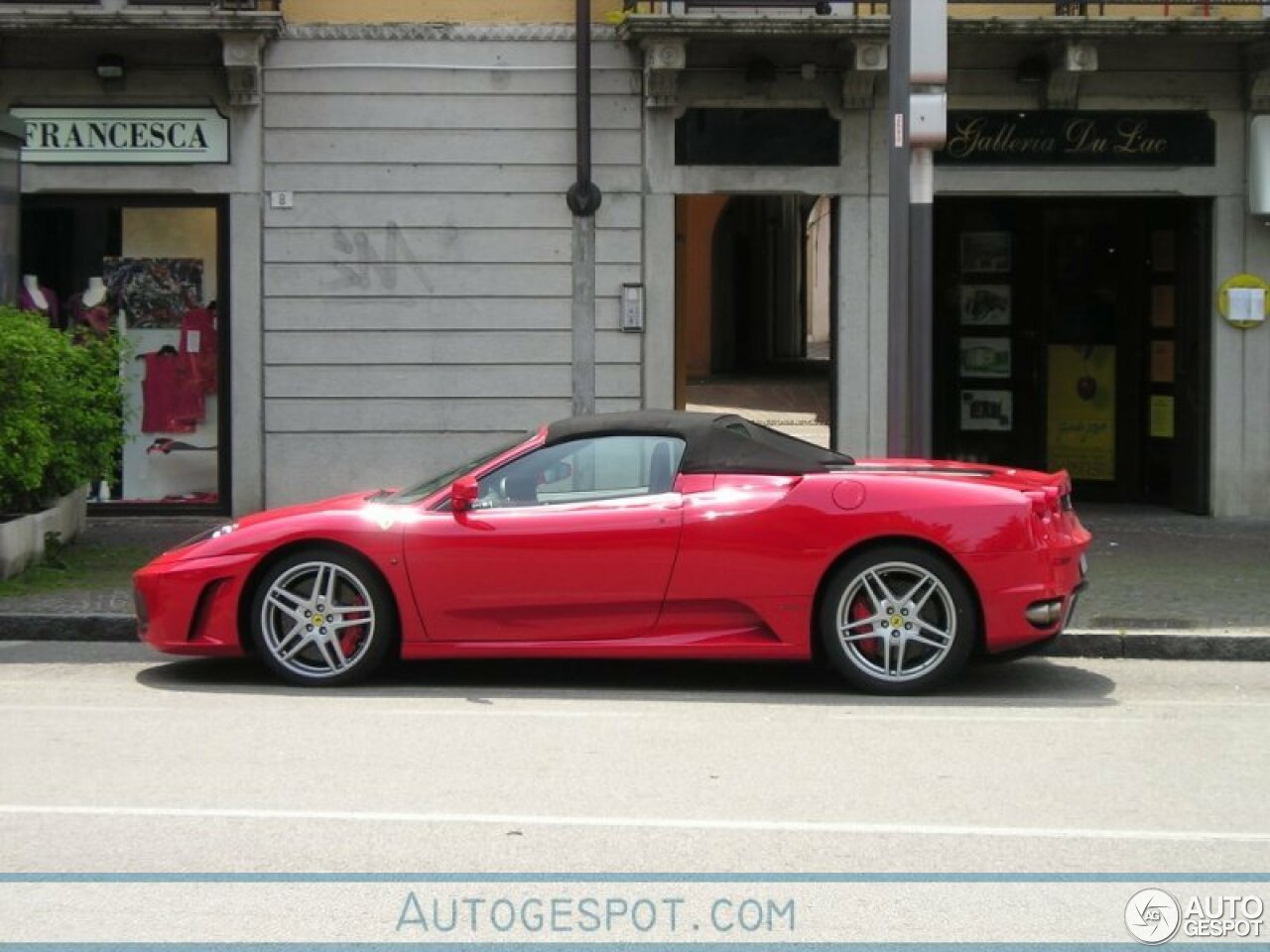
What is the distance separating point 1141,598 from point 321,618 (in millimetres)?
5282

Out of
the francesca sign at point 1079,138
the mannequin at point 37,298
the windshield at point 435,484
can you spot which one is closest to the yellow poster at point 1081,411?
the francesca sign at point 1079,138

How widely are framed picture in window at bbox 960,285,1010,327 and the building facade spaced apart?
6.52 feet

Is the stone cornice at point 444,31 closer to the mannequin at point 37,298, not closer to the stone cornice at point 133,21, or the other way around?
the stone cornice at point 133,21

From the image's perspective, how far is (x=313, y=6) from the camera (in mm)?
15812

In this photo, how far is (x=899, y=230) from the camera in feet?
39.0

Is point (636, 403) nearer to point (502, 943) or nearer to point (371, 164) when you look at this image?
point (371, 164)

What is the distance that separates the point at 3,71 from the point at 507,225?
14.2ft

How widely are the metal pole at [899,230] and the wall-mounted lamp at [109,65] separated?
6.84m

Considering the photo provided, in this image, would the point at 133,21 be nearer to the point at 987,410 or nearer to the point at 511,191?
the point at 511,191

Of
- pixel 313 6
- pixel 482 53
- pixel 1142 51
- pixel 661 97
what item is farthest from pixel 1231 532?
pixel 313 6

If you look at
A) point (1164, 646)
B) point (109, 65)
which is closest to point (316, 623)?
point (1164, 646)

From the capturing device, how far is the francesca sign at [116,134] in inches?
617

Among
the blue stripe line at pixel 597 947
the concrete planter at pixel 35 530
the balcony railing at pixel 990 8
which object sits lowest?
the blue stripe line at pixel 597 947

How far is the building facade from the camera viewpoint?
51.7 feet
